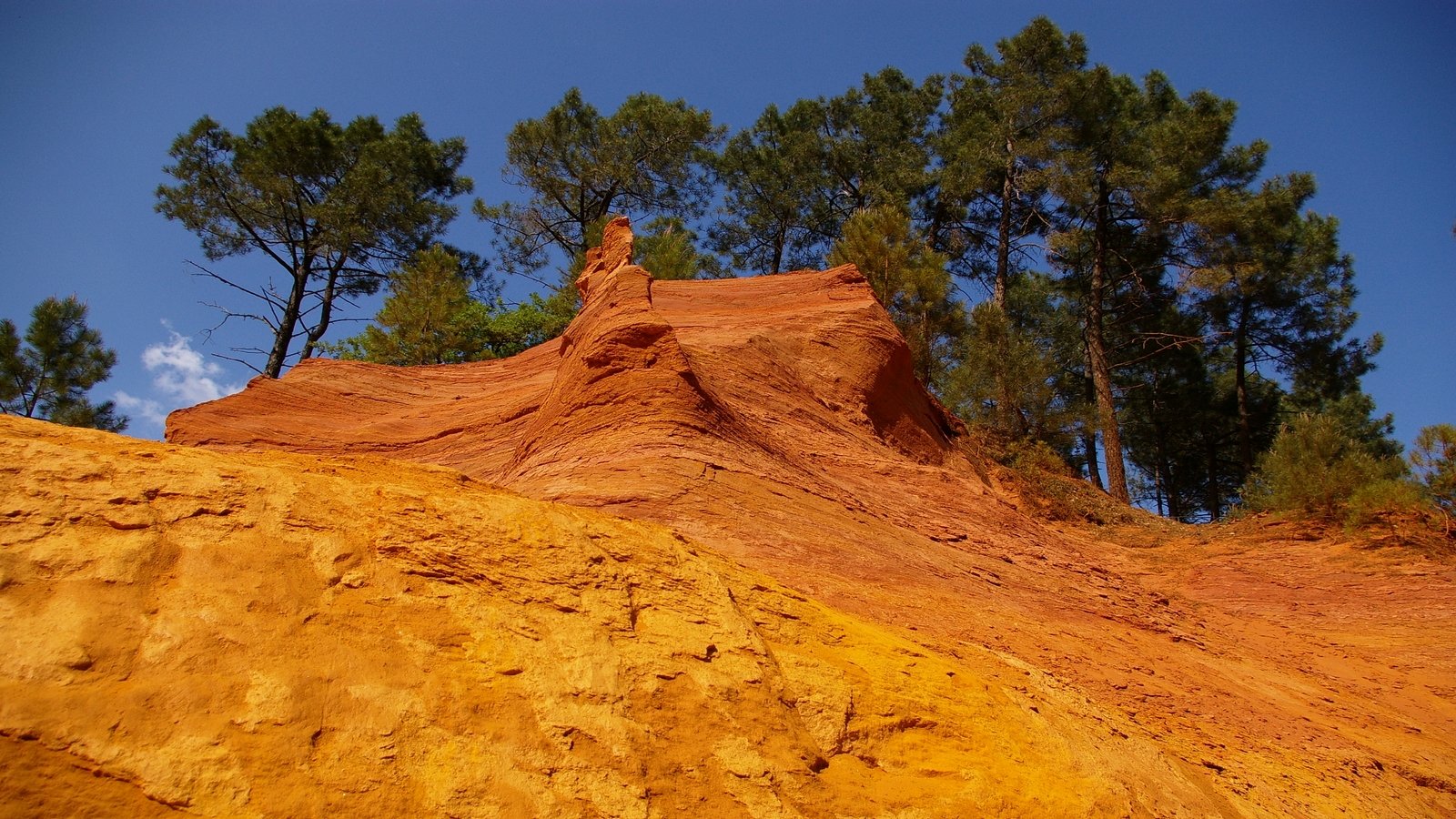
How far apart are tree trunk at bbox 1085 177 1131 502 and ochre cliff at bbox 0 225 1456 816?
10.4 metres

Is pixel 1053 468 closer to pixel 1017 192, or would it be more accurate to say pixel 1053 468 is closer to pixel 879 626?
pixel 1017 192

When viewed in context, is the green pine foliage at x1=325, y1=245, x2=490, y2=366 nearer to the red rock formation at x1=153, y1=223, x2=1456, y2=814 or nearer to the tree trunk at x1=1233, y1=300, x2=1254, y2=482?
the red rock formation at x1=153, y1=223, x2=1456, y2=814

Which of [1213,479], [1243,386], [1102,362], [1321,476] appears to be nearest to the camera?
[1321,476]

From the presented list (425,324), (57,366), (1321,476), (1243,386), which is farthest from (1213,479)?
(57,366)

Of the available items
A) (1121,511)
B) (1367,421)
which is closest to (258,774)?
(1121,511)

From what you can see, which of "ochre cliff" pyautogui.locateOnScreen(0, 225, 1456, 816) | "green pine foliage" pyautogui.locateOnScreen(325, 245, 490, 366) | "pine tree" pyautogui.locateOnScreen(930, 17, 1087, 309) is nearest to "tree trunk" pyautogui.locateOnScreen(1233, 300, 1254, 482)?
"pine tree" pyautogui.locateOnScreen(930, 17, 1087, 309)

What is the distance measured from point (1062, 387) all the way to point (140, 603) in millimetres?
28689

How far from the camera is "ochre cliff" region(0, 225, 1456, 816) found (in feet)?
9.17

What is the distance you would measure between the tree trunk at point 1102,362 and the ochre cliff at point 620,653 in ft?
34.2

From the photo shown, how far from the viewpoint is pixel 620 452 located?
8047 mm

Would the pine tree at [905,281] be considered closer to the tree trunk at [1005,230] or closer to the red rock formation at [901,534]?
the tree trunk at [1005,230]

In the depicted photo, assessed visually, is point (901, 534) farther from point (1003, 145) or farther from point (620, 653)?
point (1003, 145)

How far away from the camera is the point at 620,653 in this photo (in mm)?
3934

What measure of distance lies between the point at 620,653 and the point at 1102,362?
22.0 m
